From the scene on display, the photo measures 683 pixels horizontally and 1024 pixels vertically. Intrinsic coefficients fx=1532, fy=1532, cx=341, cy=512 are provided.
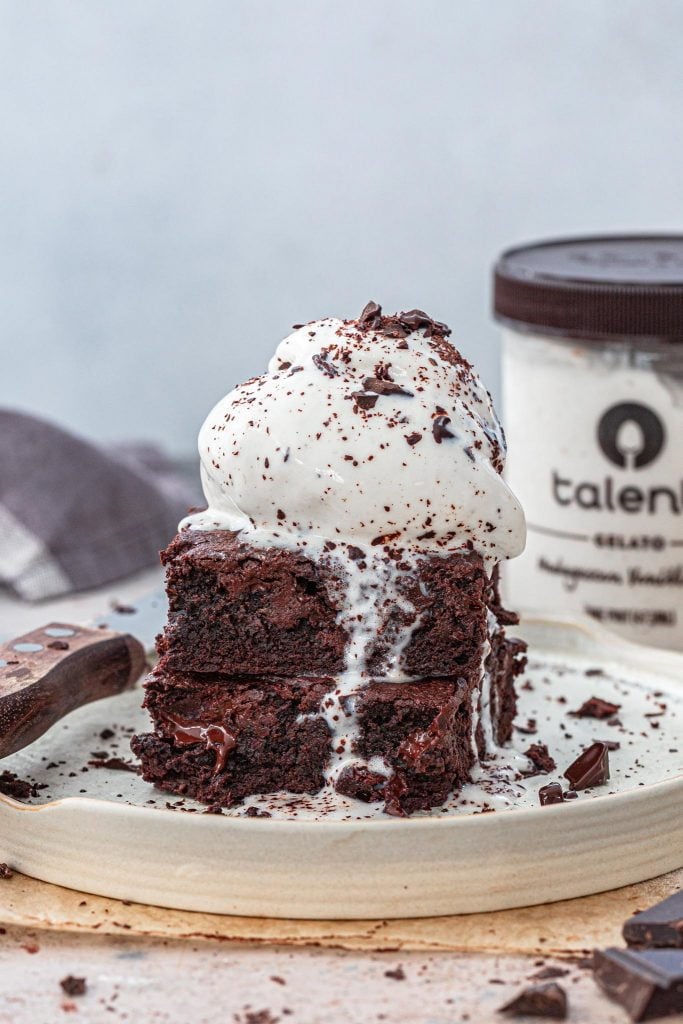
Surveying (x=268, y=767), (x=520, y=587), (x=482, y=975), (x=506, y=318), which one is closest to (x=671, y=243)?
(x=506, y=318)

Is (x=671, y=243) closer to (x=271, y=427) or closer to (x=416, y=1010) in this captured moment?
(x=271, y=427)

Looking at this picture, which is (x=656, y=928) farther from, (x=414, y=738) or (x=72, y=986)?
(x=72, y=986)

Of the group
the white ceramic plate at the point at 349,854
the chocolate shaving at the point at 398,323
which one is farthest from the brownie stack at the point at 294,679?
the chocolate shaving at the point at 398,323

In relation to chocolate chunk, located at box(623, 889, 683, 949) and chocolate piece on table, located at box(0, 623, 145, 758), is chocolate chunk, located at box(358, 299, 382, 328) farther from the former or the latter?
chocolate chunk, located at box(623, 889, 683, 949)

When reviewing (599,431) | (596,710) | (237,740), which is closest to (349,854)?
(237,740)

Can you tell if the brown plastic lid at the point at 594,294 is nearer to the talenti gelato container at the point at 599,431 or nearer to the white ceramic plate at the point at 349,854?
the talenti gelato container at the point at 599,431

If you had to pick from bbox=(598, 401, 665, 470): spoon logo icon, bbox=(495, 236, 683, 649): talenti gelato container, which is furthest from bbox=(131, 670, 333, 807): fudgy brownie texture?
bbox=(598, 401, 665, 470): spoon logo icon
